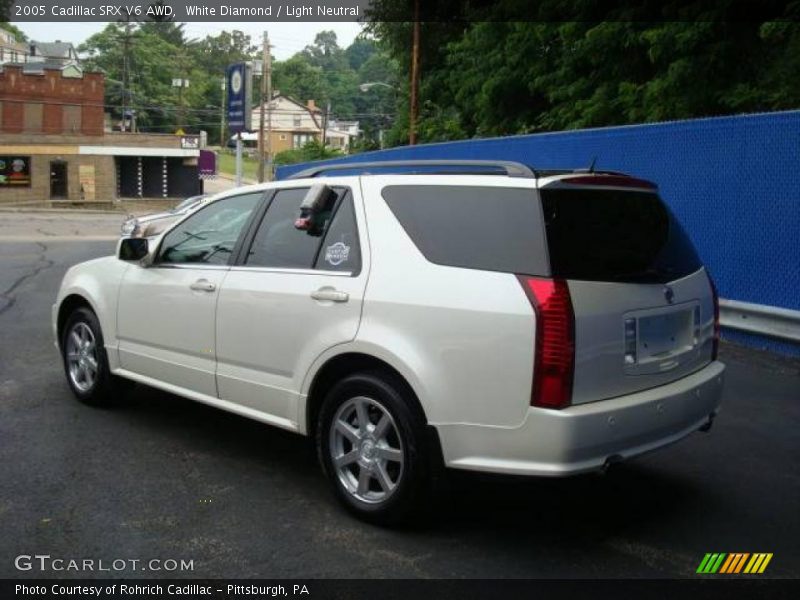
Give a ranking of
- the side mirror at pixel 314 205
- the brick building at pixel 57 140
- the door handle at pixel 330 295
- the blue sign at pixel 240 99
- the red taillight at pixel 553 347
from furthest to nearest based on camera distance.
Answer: the brick building at pixel 57 140 < the blue sign at pixel 240 99 < the side mirror at pixel 314 205 < the door handle at pixel 330 295 < the red taillight at pixel 553 347

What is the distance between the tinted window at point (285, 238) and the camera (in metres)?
4.27

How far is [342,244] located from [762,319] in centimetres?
510

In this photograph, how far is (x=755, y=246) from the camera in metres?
7.74

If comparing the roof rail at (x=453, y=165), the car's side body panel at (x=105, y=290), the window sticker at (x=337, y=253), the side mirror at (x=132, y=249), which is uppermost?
the roof rail at (x=453, y=165)

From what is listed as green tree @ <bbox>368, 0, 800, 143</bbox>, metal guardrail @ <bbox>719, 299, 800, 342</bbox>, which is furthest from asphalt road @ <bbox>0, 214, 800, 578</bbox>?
green tree @ <bbox>368, 0, 800, 143</bbox>

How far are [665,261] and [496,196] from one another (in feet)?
3.17

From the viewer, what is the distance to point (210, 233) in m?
5.05

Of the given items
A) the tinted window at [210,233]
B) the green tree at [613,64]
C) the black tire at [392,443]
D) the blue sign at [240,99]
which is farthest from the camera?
the blue sign at [240,99]

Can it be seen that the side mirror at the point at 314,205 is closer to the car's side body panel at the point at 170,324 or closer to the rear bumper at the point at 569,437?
the car's side body panel at the point at 170,324

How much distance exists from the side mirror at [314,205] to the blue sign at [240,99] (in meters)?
16.2

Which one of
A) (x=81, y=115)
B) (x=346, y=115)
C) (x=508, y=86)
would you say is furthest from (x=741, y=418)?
(x=346, y=115)

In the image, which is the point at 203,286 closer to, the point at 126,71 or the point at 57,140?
the point at 57,140
